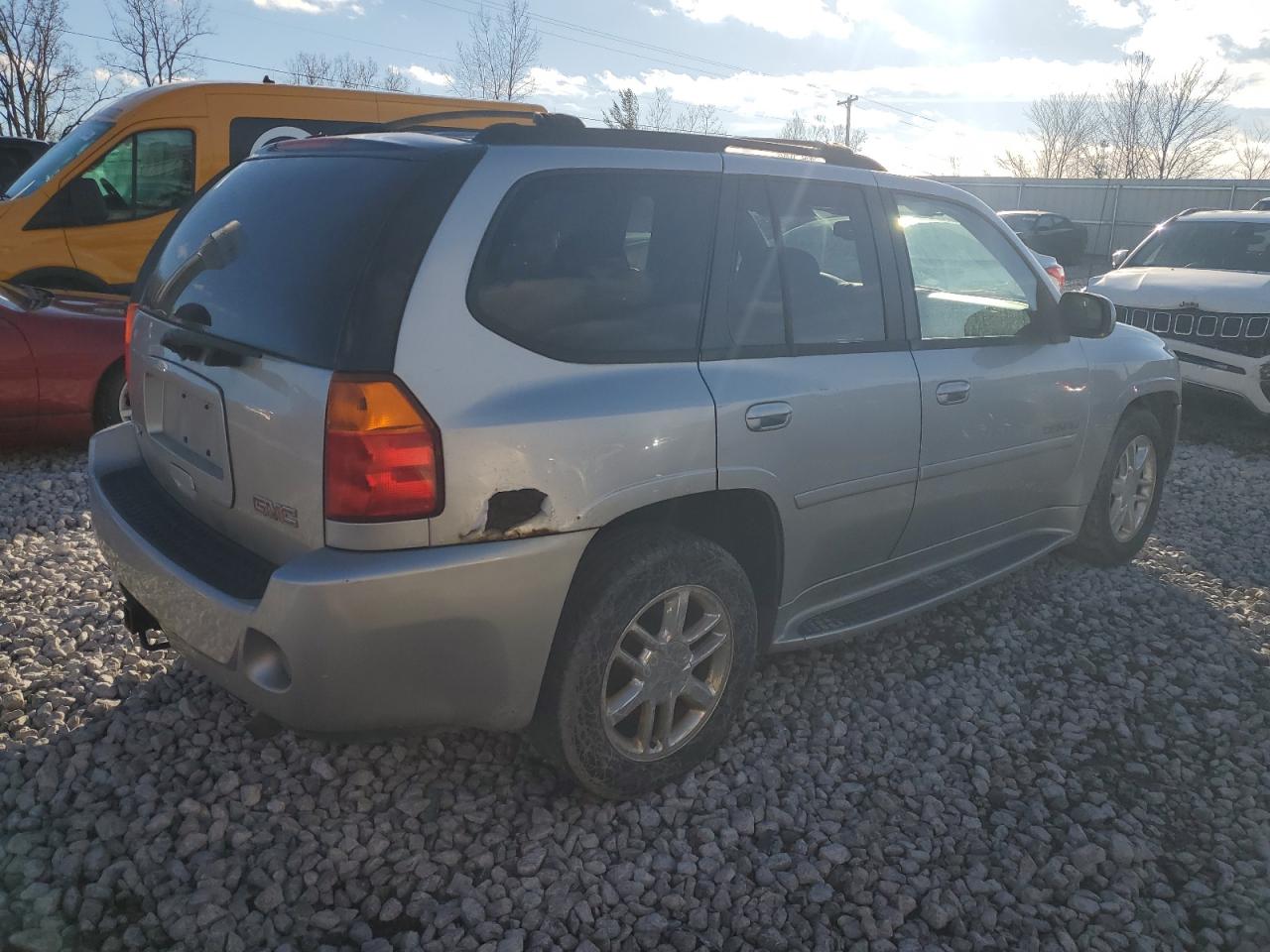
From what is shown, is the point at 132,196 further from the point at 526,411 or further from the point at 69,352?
the point at 526,411

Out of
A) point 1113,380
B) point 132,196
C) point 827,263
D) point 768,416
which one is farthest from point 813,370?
point 132,196

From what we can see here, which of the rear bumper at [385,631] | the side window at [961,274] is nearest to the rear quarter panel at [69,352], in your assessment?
the rear bumper at [385,631]

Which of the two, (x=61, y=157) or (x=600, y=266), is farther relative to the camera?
(x=61, y=157)

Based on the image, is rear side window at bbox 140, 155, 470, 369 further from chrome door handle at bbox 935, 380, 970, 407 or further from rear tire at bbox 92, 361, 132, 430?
rear tire at bbox 92, 361, 132, 430

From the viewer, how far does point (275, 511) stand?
2.37m

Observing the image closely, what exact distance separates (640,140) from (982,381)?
1.65 metres

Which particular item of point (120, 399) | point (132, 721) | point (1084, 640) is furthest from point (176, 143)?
point (1084, 640)

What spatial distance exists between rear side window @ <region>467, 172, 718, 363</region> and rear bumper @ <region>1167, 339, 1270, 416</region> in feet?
20.4

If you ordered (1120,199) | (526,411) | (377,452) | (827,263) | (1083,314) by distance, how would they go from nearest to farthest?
1. (377,452)
2. (526,411)
3. (827,263)
4. (1083,314)
5. (1120,199)

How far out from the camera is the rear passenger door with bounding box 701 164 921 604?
286 centimetres

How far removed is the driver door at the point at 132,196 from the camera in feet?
25.3

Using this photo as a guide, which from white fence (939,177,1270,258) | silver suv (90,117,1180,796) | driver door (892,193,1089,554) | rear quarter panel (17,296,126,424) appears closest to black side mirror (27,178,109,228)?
rear quarter panel (17,296,126,424)

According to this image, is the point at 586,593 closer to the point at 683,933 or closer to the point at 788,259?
the point at 683,933

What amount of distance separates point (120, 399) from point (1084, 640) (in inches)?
211
